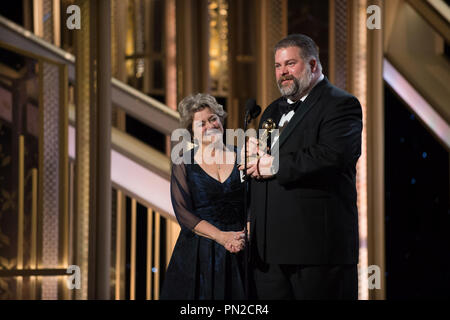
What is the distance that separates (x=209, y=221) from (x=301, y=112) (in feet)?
1.95

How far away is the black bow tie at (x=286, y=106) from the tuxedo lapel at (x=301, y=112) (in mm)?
44

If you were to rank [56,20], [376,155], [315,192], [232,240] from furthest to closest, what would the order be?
1. [56,20]
2. [376,155]
3. [232,240]
4. [315,192]

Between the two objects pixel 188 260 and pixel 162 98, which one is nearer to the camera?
pixel 188 260

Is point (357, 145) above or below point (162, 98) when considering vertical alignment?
below

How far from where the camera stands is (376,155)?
3145 millimetres

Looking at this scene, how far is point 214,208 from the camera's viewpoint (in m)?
2.44

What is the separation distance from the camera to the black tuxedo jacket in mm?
1998

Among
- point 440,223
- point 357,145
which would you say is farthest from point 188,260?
point 440,223

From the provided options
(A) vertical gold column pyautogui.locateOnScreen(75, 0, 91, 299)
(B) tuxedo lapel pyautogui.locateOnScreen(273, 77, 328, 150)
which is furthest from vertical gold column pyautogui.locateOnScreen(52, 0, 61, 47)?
(B) tuxedo lapel pyautogui.locateOnScreen(273, 77, 328, 150)

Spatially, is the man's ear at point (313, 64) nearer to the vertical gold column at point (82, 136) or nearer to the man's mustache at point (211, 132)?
the man's mustache at point (211, 132)

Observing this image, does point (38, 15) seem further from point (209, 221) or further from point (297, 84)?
point (297, 84)

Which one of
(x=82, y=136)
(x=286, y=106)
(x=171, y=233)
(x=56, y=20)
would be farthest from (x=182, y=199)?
(x=56, y=20)

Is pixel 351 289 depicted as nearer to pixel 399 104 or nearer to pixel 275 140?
pixel 275 140

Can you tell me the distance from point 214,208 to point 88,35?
47.3 inches
